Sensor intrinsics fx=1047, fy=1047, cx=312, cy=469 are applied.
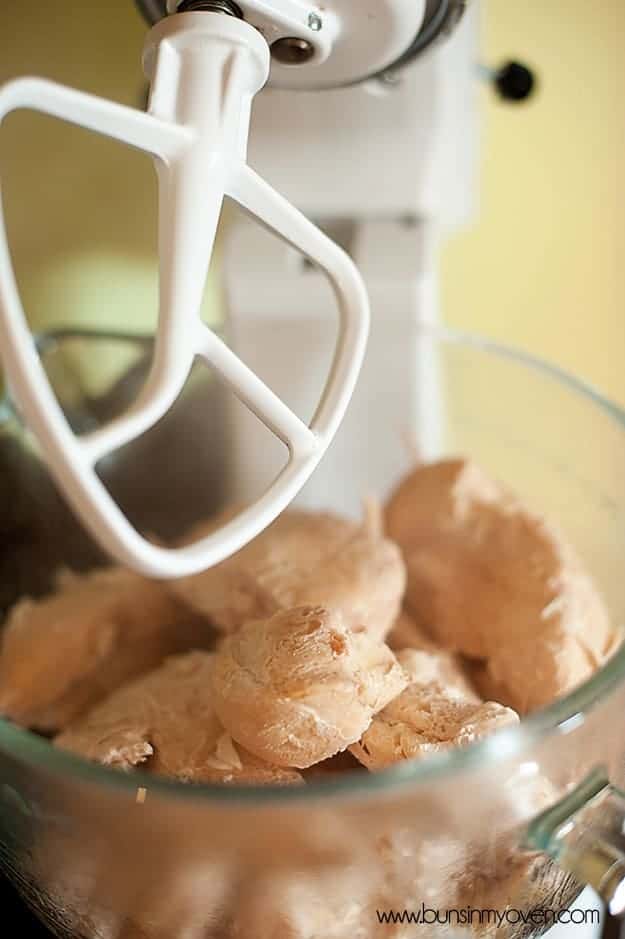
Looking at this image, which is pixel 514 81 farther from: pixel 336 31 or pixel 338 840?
pixel 338 840

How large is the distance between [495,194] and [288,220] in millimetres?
343

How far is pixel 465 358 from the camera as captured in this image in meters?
0.53

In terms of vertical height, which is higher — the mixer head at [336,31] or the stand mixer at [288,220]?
the mixer head at [336,31]

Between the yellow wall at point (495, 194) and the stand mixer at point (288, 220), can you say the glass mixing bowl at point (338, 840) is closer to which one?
the stand mixer at point (288, 220)

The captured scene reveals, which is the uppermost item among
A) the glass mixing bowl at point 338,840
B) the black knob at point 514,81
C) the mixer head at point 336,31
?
the black knob at point 514,81

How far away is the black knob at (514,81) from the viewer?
0.53 m

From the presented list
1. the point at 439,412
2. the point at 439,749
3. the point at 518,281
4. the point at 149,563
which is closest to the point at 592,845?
the point at 439,749

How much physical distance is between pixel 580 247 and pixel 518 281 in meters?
0.04

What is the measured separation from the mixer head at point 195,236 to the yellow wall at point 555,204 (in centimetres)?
27

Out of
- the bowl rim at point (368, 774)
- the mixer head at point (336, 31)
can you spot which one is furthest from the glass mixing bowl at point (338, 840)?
the mixer head at point (336, 31)

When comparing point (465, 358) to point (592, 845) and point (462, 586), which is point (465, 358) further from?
point (592, 845)

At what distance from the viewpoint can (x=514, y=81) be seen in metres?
0.53

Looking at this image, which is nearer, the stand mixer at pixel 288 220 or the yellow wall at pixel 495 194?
the stand mixer at pixel 288 220

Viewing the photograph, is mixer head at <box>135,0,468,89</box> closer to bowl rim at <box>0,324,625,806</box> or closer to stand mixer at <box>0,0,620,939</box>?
stand mixer at <box>0,0,620,939</box>
